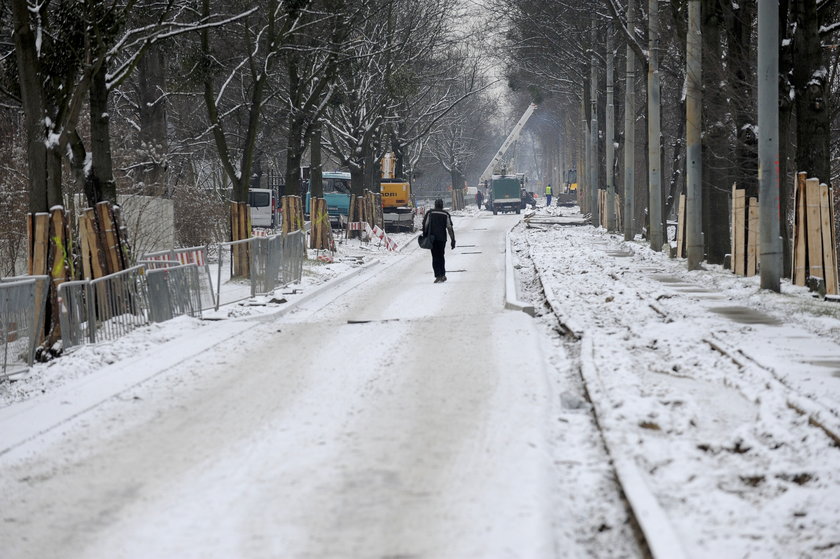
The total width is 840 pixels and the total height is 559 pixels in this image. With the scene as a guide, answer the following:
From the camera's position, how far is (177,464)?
836 cm

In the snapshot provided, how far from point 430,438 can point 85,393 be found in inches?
173

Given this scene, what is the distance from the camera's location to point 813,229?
1977 centimetres

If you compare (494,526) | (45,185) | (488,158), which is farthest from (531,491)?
(488,158)

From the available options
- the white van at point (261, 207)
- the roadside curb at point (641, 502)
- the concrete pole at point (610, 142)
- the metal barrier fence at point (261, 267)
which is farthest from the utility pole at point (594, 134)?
the roadside curb at point (641, 502)

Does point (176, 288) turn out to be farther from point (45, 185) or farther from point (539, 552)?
point (539, 552)

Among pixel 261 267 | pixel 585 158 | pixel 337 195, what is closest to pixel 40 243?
pixel 261 267

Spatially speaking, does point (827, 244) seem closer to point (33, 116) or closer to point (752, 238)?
point (752, 238)

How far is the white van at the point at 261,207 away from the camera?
59.9 metres

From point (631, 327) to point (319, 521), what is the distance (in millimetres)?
9252

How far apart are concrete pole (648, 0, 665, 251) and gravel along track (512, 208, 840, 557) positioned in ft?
45.9

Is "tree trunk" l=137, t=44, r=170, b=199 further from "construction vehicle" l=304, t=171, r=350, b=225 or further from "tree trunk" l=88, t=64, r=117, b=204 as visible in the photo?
"construction vehicle" l=304, t=171, r=350, b=225

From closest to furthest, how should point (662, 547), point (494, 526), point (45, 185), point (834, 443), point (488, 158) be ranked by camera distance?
point (662, 547)
point (494, 526)
point (834, 443)
point (45, 185)
point (488, 158)

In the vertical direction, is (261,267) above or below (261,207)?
below

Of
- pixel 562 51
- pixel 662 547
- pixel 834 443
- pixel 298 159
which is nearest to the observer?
pixel 662 547
